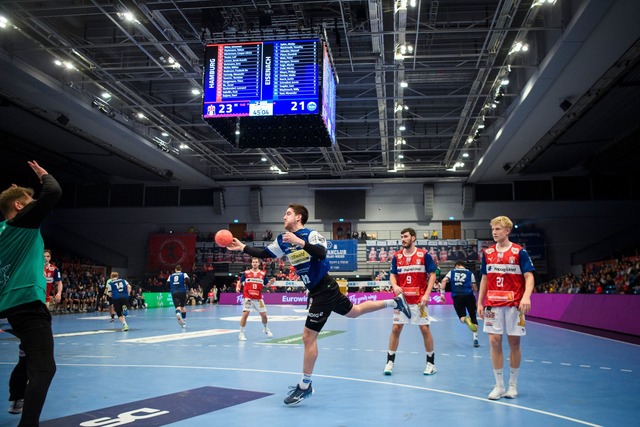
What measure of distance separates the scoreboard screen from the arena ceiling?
2.62ft

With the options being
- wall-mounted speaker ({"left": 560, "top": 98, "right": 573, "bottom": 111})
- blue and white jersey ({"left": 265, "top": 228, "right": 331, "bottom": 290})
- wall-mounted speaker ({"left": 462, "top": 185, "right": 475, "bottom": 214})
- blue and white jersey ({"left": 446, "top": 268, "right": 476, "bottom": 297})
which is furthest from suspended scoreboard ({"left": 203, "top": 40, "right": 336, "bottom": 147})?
wall-mounted speaker ({"left": 462, "top": 185, "right": 475, "bottom": 214})

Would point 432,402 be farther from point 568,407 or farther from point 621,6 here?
point 621,6

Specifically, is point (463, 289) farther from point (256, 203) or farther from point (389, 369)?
point (256, 203)

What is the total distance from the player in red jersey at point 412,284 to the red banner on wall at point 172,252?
33952mm

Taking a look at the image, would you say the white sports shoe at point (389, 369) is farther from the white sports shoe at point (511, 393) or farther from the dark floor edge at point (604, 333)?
the dark floor edge at point (604, 333)

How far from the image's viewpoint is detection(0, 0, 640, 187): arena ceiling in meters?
16.3

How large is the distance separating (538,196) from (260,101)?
31.4m

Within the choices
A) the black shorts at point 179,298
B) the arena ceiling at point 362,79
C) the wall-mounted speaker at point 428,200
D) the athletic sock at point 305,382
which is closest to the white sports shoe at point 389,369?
the athletic sock at point 305,382

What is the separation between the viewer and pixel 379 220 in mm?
40719

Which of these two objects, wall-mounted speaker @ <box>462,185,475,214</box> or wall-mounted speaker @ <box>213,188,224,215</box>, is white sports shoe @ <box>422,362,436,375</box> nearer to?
wall-mounted speaker @ <box>462,185,475,214</box>

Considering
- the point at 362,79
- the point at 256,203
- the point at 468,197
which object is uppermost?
the point at 362,79

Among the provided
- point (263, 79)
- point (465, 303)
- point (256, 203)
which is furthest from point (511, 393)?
point (256, 203)

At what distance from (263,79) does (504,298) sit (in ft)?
29.9

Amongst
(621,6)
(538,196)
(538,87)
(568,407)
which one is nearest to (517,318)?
(568,407)
